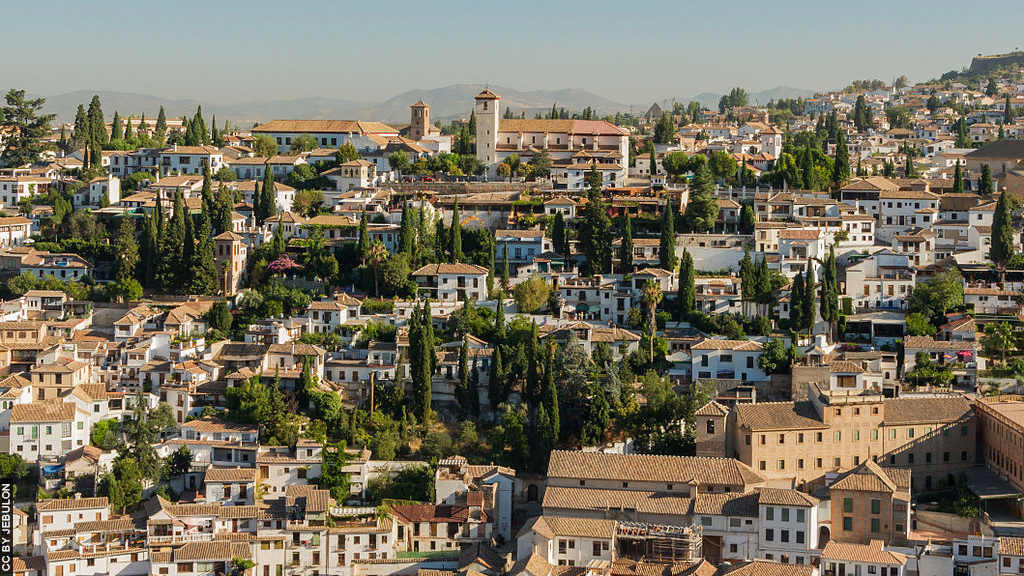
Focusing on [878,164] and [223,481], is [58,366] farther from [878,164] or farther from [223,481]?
[878,164]

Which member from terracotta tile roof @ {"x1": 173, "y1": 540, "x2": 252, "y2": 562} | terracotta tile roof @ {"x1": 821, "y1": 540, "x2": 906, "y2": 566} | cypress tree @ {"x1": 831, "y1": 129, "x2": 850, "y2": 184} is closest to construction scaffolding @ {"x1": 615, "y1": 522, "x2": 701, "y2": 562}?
terracotta tile roof @ {"x1": 821, "y1": 540, "x2": 906, "y2": 566}

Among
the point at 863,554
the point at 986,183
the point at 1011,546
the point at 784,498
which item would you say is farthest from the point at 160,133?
the point at 1011,546

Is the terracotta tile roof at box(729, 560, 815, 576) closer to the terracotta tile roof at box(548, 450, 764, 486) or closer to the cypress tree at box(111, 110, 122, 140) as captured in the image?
the terracotta tile roof at box(548, 450, 764, 486)

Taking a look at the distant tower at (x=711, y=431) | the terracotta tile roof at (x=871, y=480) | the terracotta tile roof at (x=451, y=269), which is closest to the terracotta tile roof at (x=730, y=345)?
the distant tower at (x=711, y=431)

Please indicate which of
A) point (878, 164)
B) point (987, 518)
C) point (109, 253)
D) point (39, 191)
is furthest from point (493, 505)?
point (878, 164)

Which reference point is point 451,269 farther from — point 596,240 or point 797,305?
point 797,305
